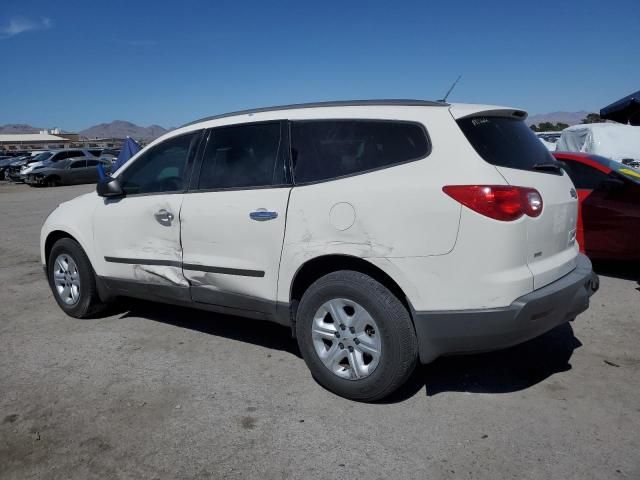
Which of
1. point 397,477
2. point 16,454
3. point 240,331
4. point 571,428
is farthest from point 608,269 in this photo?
point 16,454

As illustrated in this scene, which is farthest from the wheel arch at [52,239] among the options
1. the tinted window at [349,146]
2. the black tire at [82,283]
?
the tinted window at [349,146]

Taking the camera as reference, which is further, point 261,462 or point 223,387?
point 223,387

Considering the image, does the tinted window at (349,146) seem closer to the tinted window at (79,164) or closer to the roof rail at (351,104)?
the roof rail at (351,104)

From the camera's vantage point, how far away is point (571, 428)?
2996 millimetres

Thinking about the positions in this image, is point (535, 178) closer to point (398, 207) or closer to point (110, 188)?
point (398, 207)

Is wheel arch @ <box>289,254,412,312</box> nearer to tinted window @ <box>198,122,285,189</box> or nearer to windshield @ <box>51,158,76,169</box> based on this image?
tinted window @ <box>198,122,285,189</box>

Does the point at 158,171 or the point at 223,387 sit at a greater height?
the point at 158,171

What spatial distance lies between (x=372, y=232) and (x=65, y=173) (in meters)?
26.5

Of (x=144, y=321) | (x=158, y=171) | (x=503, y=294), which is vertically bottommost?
(x=144, y=321)

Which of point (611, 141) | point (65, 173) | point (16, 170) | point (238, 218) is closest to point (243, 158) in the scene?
point (238, 218)

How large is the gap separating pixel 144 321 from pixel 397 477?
10.5ft

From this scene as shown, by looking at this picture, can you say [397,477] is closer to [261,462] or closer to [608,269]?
[261,462]

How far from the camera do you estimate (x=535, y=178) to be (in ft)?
10.5

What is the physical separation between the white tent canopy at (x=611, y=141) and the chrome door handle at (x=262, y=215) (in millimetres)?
11450
